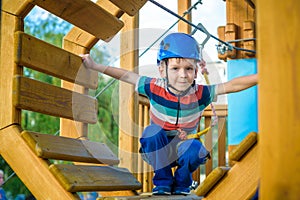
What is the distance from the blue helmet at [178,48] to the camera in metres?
2.96

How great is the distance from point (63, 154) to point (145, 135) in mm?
477

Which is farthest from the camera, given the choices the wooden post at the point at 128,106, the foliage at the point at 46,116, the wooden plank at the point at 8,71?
the foliage at the point at 46,116

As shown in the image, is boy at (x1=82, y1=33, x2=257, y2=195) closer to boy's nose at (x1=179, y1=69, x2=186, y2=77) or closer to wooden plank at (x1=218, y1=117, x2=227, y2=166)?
boy's nose at (x1=179, y1=69, x2=186, y2=77)

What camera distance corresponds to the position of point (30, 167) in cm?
254

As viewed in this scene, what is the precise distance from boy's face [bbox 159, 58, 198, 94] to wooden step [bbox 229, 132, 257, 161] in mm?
784

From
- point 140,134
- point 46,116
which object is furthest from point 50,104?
point 46,116

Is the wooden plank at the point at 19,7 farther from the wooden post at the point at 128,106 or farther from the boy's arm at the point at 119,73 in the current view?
the wooden post at the point at 128,106

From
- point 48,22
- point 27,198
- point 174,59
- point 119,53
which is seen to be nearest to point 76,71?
point 174,59

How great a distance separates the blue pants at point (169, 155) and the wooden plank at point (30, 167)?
0.64 meters

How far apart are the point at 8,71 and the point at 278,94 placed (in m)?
1.74

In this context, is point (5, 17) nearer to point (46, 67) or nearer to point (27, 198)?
point (46, 67)

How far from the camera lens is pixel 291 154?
1108 millimetres

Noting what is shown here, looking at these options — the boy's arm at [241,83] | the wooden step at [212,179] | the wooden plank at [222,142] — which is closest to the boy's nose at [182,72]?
the boy's arm at [241,83]

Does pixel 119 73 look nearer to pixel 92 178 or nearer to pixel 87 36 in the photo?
pixel 87 36
